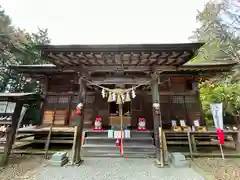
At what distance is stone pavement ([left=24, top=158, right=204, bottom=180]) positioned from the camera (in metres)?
3.45

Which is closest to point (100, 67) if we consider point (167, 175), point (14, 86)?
point (167, 175)

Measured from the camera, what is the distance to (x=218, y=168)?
412 cm

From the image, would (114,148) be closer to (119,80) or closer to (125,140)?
(125,140)

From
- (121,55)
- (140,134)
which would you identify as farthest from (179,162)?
(121,55)

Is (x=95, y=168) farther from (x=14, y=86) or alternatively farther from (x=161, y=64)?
(x=14, y=86)

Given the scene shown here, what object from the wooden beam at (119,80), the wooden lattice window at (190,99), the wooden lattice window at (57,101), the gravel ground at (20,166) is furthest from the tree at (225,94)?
the gravel ground at (20,166)

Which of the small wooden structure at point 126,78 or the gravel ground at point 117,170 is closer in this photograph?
the gravel ground at point 117,170

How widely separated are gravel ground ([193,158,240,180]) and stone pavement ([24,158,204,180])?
0.42 meters

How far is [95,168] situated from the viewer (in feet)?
13.1

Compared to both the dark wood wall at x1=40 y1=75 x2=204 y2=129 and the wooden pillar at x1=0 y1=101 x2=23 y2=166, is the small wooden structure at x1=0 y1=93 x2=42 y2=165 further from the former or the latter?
the dark wood wall at x1=40 y1=75 x2=204 y2=129

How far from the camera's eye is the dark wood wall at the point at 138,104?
6895mm

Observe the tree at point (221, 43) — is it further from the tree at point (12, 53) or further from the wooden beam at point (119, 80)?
the tree at point (12, 53)

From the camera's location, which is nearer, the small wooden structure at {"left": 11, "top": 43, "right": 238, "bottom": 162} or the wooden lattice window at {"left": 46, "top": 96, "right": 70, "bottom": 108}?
the small wooden structure at {"left": 11, "top": 43, "right": 238, "bottom": 162}

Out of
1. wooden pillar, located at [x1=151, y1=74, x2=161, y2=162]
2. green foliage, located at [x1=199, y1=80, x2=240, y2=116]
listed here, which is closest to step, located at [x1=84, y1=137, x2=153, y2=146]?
wooden pillar, located at [x1=151, y1=74, x2=161, y2=162]
